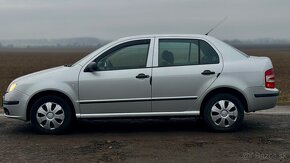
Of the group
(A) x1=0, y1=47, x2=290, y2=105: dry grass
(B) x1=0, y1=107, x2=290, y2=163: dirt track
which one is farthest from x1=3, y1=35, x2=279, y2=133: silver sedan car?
(A) x1=0, y1=47, x2=290, y2=105: dry grass

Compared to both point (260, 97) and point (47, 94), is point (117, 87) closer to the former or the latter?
point (47, 94)

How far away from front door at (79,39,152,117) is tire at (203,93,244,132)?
998mm

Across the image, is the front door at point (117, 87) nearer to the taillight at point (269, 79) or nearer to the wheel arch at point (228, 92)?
the wheel arch at point (228, 92)

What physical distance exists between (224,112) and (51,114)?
2.81m

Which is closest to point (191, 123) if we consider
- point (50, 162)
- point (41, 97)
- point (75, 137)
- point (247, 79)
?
point (247, 79)

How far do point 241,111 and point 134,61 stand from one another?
1.93 meters

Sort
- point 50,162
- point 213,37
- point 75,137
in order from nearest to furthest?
point 50,162
point 75,137
point 213,37

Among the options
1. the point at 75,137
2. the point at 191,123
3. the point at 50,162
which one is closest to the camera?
the point at 50,162

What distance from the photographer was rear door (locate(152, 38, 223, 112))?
6992mm

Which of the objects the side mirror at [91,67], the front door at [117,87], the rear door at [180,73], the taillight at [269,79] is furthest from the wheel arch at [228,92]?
the side mirror at [91,67]

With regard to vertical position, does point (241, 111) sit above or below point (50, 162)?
above

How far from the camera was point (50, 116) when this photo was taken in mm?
7066

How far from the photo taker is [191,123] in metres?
8.12

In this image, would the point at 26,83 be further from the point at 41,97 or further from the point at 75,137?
the point at 75,137
